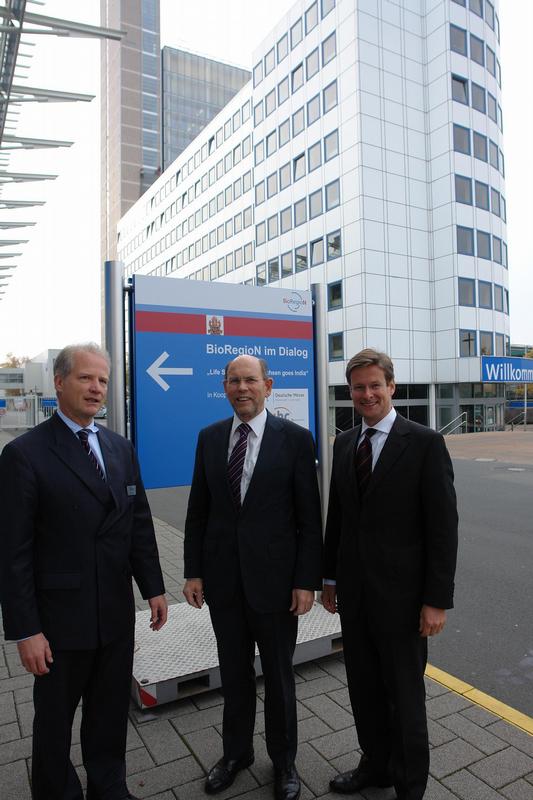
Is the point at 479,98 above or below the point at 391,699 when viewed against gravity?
above

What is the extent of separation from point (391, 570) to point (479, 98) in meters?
A: 34.6

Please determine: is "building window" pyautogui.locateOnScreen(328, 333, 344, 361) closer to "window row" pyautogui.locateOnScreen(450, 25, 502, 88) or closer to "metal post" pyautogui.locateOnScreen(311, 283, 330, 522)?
"window row" pyautogui.locateOnScreen(450, 25, 502, 88)

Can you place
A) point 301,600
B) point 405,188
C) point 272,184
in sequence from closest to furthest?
point 301,600, point 405,188, point 272,184

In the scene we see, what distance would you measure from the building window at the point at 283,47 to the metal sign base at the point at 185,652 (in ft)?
121

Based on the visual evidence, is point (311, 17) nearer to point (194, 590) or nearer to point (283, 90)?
point (283, 90)

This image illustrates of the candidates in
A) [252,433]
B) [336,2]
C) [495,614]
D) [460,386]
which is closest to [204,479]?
[252,433]

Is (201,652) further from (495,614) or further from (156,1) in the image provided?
(156,1)

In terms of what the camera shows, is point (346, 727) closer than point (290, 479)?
No

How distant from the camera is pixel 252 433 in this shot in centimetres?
265

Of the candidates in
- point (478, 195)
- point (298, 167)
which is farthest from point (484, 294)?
point (298, 167)

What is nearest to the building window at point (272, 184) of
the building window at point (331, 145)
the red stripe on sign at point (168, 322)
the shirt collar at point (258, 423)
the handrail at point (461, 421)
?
the building window at point (331, 145)

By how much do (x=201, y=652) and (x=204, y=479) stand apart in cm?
137

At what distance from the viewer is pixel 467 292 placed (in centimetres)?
2952

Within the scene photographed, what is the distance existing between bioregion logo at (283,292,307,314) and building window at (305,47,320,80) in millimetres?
31394
